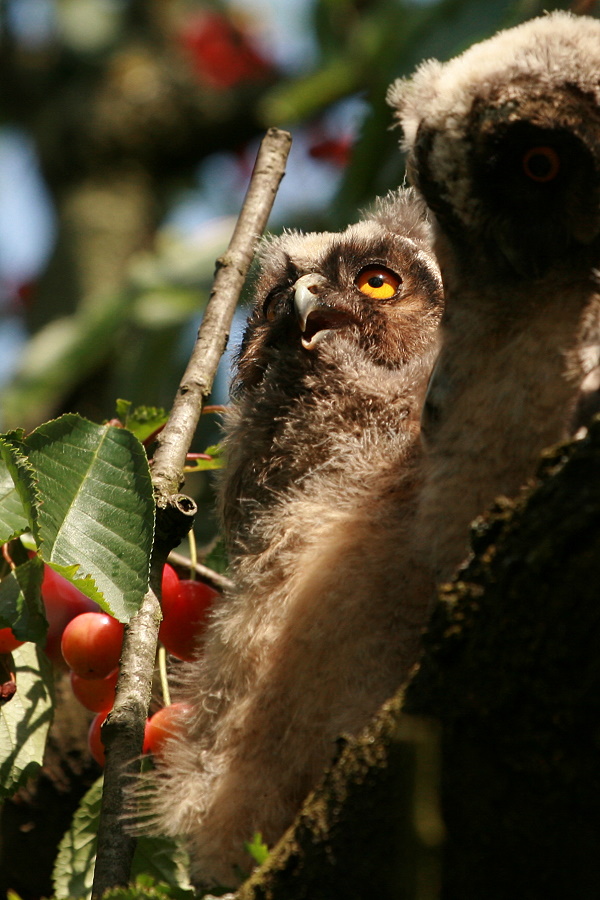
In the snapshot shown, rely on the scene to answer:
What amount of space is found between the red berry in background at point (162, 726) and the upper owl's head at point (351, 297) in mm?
855

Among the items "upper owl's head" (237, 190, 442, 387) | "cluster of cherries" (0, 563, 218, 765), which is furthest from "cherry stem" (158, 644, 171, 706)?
"upper owl's head" (237, 190, 442, 387)

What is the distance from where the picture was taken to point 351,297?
2.60 meters

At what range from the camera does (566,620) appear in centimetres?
113

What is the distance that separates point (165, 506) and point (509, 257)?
84cm

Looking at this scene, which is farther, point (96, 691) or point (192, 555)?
point (192, 555)

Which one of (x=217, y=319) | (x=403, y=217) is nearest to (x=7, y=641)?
(x=217, y=319)

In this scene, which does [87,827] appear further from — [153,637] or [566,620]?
[566,620]

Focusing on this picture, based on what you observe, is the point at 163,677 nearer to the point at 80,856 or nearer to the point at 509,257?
the point at 80,856

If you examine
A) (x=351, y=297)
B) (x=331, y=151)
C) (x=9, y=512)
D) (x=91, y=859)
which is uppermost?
(x=331, y=151)

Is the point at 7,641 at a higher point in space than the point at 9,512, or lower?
lower

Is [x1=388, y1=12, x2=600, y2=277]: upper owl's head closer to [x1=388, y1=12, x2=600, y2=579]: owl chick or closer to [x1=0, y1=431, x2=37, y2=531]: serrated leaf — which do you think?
[x1=388, y1=12, x2=600, y2=579]: owl chick

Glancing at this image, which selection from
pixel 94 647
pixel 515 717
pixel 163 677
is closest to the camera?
pixel 515 717

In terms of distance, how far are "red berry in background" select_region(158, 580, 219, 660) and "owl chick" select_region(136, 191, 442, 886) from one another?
7 cm

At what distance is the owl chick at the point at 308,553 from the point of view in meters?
1.80
